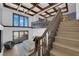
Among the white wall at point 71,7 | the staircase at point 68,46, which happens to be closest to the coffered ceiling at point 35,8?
the white wall at point 71,7

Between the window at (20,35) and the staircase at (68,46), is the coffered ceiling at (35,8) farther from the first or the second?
the staircase at (68,46)

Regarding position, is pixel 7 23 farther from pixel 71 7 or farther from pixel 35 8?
pixel 71 7

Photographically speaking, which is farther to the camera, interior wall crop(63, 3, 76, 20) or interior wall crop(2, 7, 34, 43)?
interior wall crop(63, 3, 76, 20)

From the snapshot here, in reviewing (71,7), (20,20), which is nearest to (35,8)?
(20,20)

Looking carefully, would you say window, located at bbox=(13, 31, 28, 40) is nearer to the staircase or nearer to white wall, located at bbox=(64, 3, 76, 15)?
the staircase

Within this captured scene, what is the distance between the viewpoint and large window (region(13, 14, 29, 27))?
223 centimetres

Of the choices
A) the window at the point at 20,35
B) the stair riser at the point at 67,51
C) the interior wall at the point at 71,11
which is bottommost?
the stair riser at the point at 67,51

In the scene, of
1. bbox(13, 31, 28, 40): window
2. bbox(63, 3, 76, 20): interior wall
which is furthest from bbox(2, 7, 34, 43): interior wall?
Answer: bbox(63, 3, 76, 20): interior wall

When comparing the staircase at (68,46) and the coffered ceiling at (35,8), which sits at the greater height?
the coffered ceiling at (35,8)

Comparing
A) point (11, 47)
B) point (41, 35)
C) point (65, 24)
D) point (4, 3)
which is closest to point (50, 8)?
point (41, 35)

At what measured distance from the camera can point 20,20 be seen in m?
2.27

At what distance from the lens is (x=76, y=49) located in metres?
2.26

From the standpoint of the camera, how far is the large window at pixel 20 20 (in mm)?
2231

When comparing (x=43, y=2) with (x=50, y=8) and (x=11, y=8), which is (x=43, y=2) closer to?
(x=50, y=8)
